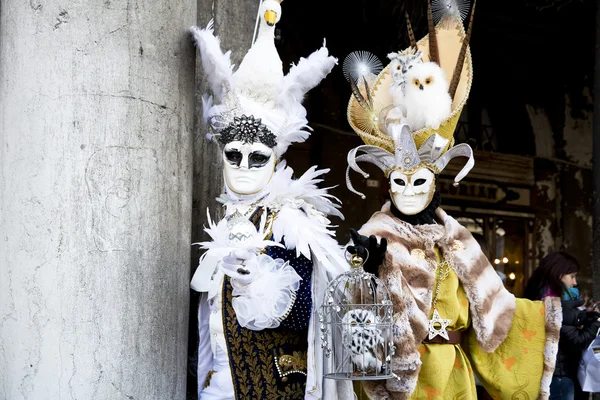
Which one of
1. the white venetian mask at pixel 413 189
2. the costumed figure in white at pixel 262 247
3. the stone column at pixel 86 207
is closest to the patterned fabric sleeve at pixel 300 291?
the costumed figure in white at pixel 262 247

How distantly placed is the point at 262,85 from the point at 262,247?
0.70 metres

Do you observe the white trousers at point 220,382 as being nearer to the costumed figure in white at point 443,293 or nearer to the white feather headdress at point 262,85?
the costumed figure in white at point 443,293

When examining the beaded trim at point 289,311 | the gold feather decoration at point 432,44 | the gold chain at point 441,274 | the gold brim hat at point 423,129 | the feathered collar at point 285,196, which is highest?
the gold feather decoration at point 432,44

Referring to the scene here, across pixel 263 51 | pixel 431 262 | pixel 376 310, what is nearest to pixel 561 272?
pixel 431 262

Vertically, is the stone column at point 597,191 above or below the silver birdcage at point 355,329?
above

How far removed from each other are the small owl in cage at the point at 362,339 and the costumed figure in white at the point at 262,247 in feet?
0.56

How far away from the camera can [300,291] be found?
3803 millimetres

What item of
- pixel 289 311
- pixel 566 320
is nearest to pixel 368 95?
pixel 289 311

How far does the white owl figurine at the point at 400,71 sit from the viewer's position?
432cm

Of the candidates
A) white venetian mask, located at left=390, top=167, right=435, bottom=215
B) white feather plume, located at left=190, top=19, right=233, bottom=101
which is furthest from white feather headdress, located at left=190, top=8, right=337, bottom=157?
white venetian mask, located at left=390, top=167, right=435, bottom=215

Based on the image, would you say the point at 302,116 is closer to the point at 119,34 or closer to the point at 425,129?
the point at 425,129

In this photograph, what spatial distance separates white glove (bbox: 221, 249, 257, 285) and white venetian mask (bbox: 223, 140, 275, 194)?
37cm

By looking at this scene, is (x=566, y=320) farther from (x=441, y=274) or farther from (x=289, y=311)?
(x=289, y=311)

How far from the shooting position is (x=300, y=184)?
401cm
